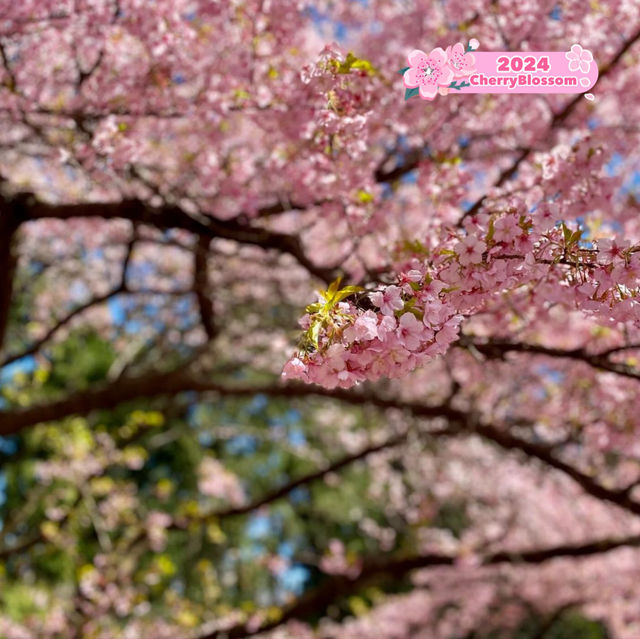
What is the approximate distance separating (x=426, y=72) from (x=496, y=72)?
64 centimetres

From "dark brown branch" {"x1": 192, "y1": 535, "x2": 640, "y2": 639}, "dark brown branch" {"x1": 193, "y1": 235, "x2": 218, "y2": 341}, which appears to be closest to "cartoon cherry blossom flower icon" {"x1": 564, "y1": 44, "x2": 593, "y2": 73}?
"dark brown branch" {"x1": 193, "y1": 235, "x2": 218, "y2": 341}

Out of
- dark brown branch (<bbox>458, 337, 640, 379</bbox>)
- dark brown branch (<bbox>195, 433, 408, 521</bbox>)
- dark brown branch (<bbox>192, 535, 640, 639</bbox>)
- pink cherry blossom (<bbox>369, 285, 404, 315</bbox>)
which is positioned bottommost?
dark brown branch (<bbox>192, 535, 640, 639</bbox>)

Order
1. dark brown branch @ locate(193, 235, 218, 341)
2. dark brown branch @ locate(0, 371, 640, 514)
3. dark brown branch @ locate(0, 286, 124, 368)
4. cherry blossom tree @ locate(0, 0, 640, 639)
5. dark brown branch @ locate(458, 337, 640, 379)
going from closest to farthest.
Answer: cherry blossom tree @ locate(0, 0, 640, 639) → dark brown branch @ locate(458, 337, 640, 379) → dark brown branch @ locate(0, 371, 640, 514) → dark brown branch @ locate(193, 235, 218, 341) → dark brown branch @ locate(0, 286, 124, 368)

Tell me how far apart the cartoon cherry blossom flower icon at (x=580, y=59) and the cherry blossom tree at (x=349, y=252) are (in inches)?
0.6

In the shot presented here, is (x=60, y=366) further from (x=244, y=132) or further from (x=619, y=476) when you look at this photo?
(x=619, y=476)

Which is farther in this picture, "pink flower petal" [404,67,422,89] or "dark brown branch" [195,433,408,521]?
"dark brown branch" [195,433,408,521]

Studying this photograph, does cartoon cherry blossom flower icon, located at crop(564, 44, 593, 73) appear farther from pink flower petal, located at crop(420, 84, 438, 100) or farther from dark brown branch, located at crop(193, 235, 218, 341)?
dark brown branch, located at crop(193, 235, 218, 341)

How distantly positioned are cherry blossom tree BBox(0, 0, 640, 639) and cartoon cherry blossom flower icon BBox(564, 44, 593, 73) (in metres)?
0.02

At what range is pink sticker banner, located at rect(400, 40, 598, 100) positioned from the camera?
117 inches

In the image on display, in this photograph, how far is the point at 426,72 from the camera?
2.98m

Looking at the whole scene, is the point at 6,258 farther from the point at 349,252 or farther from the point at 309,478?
the point at 309,478

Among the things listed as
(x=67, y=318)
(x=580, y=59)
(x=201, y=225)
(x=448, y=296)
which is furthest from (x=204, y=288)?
(x=448, y=296)

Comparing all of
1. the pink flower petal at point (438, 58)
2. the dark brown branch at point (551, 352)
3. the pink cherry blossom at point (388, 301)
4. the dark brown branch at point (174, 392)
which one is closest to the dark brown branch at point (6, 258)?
the dark brown branch at point (174, 392)

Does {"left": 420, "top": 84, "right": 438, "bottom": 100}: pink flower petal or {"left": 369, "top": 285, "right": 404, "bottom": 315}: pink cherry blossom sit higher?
{"left": 420, "top": 84, "right": 438, "bottom": 100}: pink flower petal
